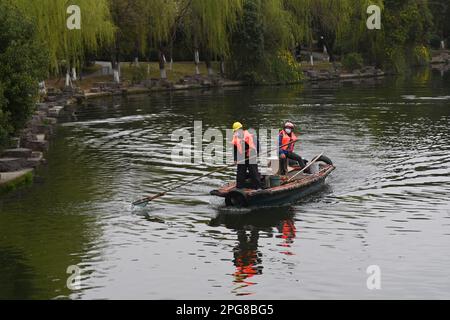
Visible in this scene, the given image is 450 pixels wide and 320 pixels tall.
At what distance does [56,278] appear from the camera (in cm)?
1792

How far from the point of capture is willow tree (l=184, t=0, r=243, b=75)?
67.4 metres

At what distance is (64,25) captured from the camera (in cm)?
5081

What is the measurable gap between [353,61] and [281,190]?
62933mm

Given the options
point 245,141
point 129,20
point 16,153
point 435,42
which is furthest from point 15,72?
point 435,42

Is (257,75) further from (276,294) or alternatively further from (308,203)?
(276,294)

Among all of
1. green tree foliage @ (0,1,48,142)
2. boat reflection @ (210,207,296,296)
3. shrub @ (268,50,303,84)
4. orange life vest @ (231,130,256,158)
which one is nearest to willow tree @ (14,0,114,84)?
green tree foliage @ (0,1,48,142)

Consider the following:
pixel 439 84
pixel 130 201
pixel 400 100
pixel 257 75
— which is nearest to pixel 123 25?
pixel 257 75

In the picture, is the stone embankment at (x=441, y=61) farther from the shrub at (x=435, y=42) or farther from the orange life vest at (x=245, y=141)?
the orange life vest at (x=245, y=141)

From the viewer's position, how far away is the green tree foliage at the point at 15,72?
29203mm

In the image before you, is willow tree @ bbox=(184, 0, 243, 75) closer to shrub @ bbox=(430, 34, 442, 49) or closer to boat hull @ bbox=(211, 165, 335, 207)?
boat hull @ bbox=(211, 165, 335, 207)

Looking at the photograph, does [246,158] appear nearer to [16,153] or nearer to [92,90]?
[16,153]

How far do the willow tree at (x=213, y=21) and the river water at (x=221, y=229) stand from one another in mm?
29450

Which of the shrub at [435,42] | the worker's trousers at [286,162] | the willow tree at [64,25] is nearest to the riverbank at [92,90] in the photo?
the willow tree at [64,25]

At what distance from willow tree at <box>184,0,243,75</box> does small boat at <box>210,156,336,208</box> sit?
136 ft
